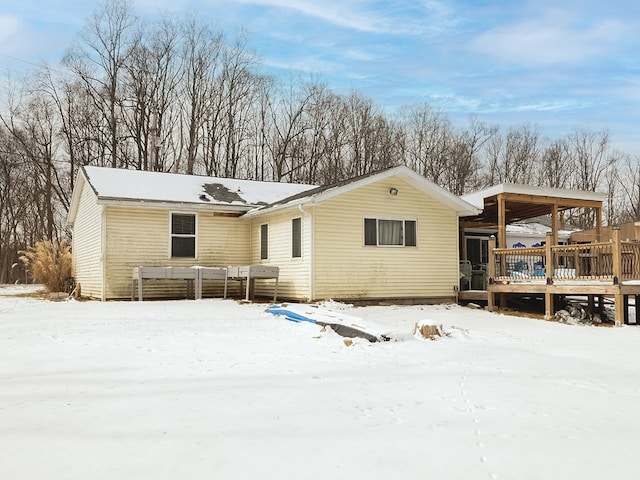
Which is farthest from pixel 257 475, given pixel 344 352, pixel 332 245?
pixel 332 245

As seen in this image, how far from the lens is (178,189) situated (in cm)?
1653

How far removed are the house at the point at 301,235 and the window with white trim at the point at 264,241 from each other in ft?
0.10

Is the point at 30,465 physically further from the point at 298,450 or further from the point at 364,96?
the point at 364,96

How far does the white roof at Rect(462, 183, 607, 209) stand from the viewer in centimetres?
1452

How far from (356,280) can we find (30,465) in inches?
454

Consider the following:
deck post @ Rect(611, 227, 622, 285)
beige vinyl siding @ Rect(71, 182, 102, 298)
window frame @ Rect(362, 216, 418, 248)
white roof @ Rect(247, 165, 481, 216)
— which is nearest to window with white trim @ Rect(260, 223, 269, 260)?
white roof @ Rect(247, 165, 481, 216)

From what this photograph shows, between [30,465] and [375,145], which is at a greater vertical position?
[375,145]

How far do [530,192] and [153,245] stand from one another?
1042cm

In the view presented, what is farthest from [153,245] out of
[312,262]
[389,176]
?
[389,176]

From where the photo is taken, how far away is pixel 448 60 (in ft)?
72.0

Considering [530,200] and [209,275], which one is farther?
[530,200]

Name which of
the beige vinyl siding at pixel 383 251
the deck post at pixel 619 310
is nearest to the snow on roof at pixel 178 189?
the beige vinyl siding at pixel 383 251

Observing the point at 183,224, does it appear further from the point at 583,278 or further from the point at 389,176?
the point at 583,278

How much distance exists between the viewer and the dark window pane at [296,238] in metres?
14.2
